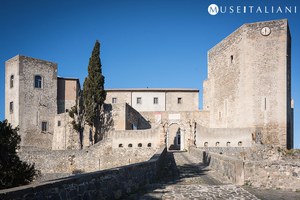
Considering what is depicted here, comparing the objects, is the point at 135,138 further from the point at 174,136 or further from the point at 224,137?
the point at 174,136

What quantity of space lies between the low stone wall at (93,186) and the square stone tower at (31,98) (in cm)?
2431

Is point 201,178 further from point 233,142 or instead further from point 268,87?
point 268,87

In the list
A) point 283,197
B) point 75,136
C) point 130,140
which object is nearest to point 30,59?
point 75,136

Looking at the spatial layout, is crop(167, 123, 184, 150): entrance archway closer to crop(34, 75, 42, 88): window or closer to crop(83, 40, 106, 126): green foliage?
crop(83, 40, 106, 126): green foliage

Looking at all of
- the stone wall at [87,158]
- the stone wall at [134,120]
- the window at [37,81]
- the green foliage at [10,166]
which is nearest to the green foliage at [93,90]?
the stone wall at [134,120]

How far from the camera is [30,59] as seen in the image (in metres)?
30.2

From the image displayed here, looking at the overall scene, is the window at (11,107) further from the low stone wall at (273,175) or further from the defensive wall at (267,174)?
the low stone wall at (273,175)

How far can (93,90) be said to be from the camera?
27500mm

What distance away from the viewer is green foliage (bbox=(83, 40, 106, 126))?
2709 cm

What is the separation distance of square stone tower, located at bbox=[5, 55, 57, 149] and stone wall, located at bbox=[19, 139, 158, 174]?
4388 mm

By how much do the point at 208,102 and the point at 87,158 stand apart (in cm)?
1678

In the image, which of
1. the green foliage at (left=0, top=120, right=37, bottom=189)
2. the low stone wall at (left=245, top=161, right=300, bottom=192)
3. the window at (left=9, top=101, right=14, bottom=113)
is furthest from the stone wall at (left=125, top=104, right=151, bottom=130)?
the low stone wall at (left=245, top=161, right=300, bottom=192)

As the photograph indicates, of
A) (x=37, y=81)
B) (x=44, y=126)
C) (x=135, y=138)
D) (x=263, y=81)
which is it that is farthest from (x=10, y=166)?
(x=263, y=81)

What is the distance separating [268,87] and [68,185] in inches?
968
